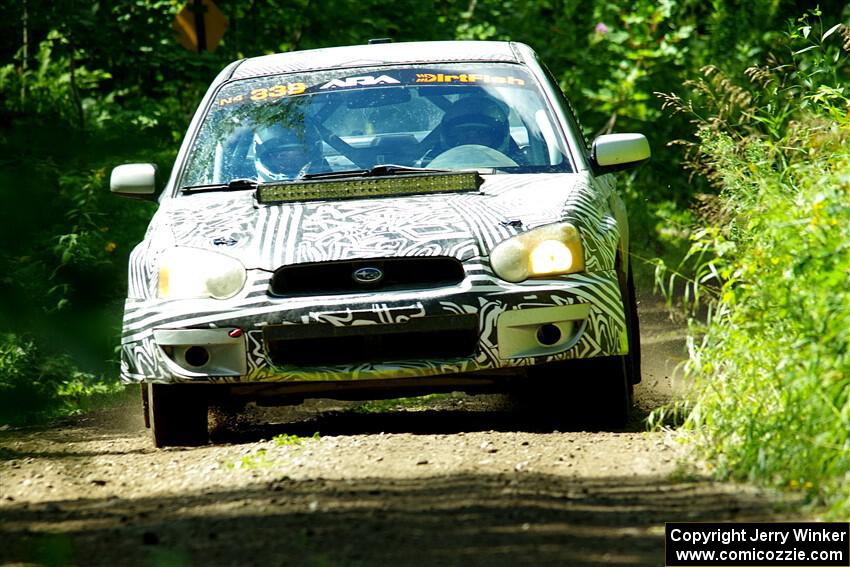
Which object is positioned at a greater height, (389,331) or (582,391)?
(389,331)

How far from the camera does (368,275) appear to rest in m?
6.27

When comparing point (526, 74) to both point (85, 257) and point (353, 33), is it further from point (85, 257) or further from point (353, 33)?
point (353, 33)

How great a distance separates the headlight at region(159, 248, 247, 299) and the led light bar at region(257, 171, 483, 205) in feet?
1.64

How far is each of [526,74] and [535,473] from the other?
116 inches

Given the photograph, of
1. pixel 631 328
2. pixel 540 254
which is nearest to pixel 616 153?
pixel 631 328

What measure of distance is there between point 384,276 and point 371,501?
1.55 m

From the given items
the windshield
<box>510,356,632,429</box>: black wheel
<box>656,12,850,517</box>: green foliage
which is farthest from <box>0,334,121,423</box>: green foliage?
<box>656,12,850,517</box>: green foliage

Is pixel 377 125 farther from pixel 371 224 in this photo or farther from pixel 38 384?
pixel 38 384

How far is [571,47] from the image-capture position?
17.2 metres

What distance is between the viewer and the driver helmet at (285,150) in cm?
729

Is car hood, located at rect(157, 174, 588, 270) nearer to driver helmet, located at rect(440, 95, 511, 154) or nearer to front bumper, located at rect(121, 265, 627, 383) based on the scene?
front bumper, located at rect(121, 265, 627, 383)

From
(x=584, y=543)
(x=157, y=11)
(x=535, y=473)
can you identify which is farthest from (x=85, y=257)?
(x=584, y=543)

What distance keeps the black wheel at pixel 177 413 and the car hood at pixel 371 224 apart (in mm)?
649

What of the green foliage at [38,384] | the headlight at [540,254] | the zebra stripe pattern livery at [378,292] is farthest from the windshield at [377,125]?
the green foliage at [38,384]
